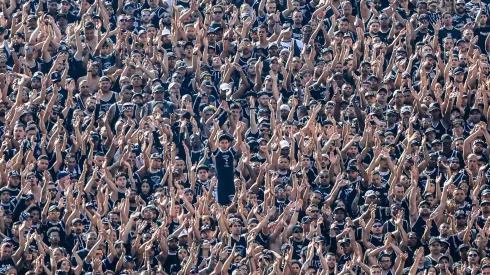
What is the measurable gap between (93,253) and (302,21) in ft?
21.4

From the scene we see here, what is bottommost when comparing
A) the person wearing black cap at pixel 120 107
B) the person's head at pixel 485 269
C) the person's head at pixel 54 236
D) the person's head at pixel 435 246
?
the person's head at pixel 485 269

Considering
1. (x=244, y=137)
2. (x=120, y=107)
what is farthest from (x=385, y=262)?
(x=120, y=107)

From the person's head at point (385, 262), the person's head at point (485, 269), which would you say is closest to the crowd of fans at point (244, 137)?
the person's head at point (385, 262)

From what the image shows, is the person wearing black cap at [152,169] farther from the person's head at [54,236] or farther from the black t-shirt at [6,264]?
the black t-shirt at [6,264]

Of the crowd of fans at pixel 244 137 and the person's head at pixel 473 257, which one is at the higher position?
the crowd of fans at pixel 244 137

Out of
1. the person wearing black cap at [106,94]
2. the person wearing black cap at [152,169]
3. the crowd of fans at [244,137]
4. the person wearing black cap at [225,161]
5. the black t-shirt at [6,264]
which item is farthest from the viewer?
the person wearing black cap at [106,94]

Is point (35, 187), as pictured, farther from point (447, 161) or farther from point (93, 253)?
point (447, 161)

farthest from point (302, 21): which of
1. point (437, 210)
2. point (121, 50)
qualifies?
point (437, 210)

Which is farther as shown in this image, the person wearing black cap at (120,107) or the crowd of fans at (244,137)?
the person wearing black cap at (120,107)

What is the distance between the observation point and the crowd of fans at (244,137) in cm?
2900

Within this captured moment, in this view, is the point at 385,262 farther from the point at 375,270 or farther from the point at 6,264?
the point at 6,264

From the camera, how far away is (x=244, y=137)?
102ft

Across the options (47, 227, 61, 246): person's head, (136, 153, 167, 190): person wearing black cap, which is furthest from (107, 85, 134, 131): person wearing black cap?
(47, 227, 61, 246): person's head

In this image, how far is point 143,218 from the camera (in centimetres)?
2927
